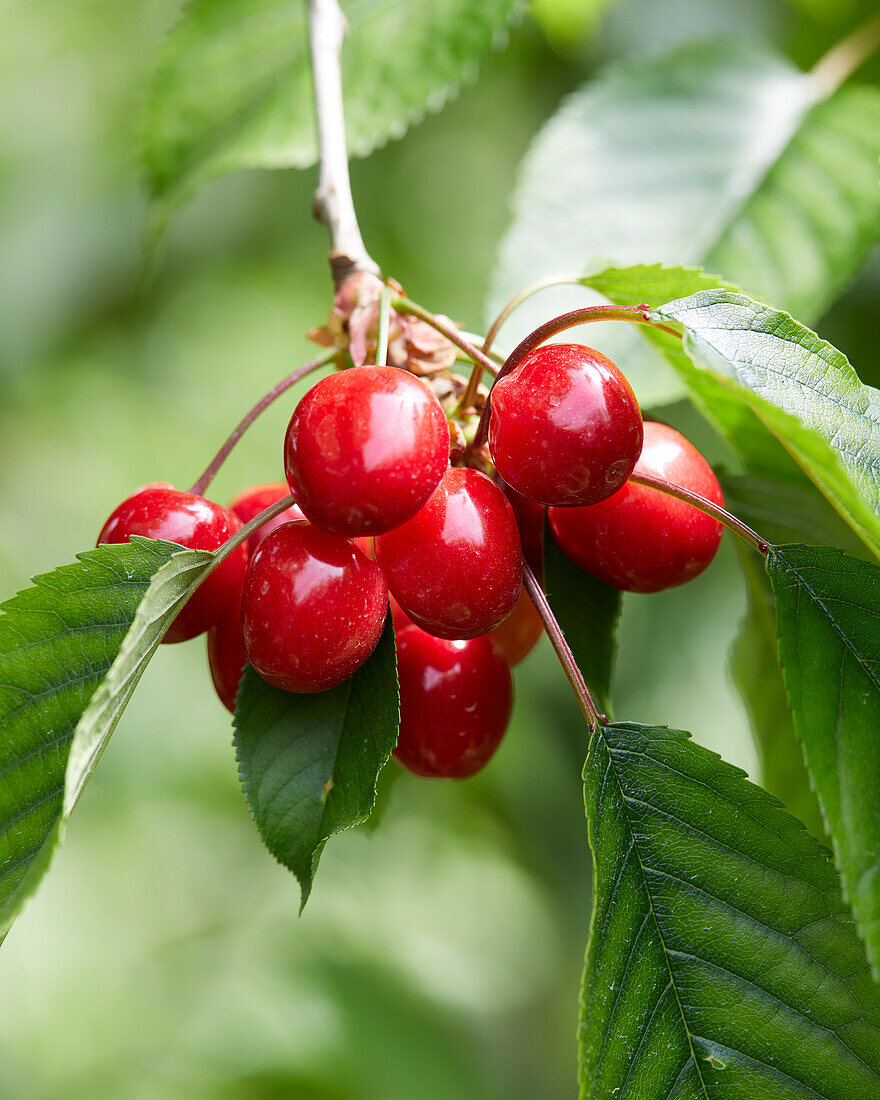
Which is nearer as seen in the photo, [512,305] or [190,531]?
[190,531]

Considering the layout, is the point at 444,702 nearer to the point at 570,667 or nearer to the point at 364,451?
the point at 570,667

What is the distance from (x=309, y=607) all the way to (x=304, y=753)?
175 millimetres

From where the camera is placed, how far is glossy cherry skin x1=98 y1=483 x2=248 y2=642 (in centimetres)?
87

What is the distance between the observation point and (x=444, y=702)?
94 centimetres

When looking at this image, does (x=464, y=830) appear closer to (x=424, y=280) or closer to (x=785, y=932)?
(x=424, y=280)

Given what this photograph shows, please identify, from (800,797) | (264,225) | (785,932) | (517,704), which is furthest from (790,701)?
(264,225)

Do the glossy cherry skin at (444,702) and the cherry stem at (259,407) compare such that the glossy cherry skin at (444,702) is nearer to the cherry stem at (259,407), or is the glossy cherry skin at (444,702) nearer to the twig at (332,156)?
the cherry stem at (259,407)

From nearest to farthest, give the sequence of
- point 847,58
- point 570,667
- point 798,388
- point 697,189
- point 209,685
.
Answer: point 798,388 → point 570,667 → point 697,189 → point 847,58 → point 209,685

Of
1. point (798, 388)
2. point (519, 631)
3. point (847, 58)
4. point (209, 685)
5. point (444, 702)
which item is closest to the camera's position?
point (798, 388)

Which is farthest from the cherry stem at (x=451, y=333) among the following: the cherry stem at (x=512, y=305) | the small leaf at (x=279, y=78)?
the small leaf at (x=279, y=78)

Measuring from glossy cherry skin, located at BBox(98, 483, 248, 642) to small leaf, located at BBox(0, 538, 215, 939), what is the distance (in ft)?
0.14

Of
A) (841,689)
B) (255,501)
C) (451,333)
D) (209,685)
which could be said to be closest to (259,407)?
(255,501)

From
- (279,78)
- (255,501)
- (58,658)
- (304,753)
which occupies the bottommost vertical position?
(304,753)

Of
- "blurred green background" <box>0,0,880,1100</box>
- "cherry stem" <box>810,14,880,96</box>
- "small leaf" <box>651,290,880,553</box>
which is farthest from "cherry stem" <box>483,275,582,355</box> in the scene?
"blurred green background" <box>0,0,880,1100</box>
